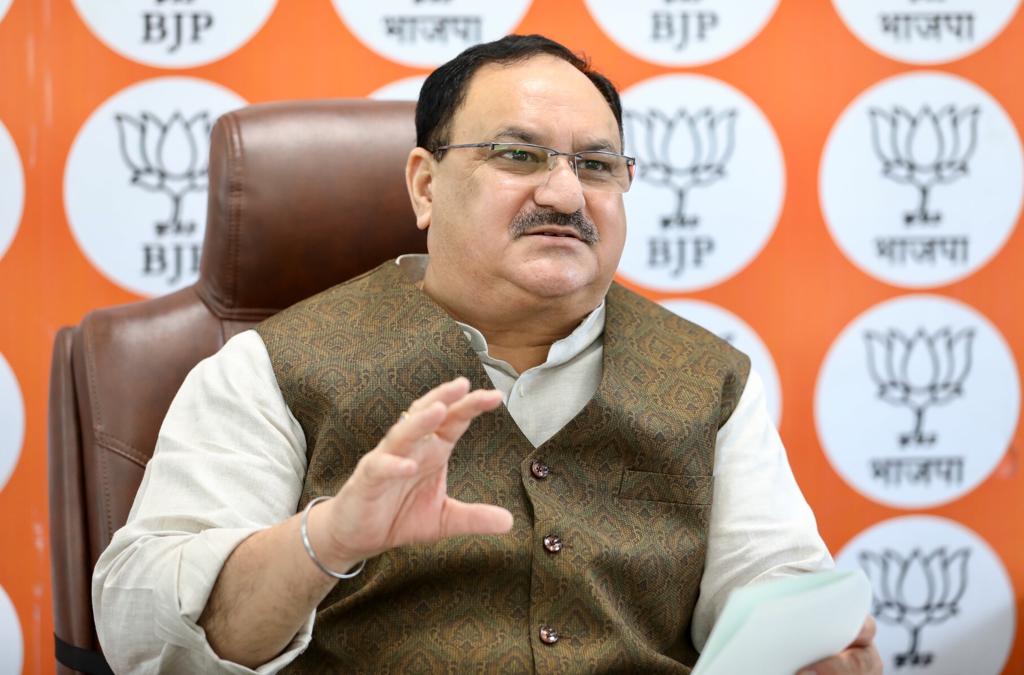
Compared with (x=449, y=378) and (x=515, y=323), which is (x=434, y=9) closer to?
(x=515, y=323)

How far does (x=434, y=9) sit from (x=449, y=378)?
916 millimetres

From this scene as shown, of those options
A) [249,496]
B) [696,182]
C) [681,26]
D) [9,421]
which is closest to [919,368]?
[696,182]

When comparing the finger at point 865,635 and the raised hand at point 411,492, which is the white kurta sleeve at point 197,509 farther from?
the finger at point 865,635

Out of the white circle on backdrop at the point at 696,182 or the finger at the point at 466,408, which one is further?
the white circle on backdrop at the point at 696,182

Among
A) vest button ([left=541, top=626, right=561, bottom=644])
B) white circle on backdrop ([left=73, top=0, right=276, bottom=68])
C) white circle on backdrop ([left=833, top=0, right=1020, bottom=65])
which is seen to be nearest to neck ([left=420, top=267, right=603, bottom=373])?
vest button ([left=541, top=626, right=561, bottom=644])

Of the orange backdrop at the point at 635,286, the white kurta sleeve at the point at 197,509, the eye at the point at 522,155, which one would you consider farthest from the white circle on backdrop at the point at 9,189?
the eye at the point at 522,155

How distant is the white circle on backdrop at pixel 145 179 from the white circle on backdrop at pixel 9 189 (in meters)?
0.08

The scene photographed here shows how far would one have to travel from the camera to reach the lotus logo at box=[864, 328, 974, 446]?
2131 millimetres

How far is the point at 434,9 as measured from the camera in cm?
199

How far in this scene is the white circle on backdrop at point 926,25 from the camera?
2.09 meters

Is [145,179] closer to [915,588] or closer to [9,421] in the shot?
[9,421]

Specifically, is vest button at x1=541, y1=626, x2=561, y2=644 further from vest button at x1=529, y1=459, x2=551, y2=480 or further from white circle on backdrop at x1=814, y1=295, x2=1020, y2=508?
white circle on backdrop at x1=814, y1=295, x2=1020, y2=508

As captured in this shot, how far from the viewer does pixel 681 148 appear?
2047mm

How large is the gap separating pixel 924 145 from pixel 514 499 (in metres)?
1.27
